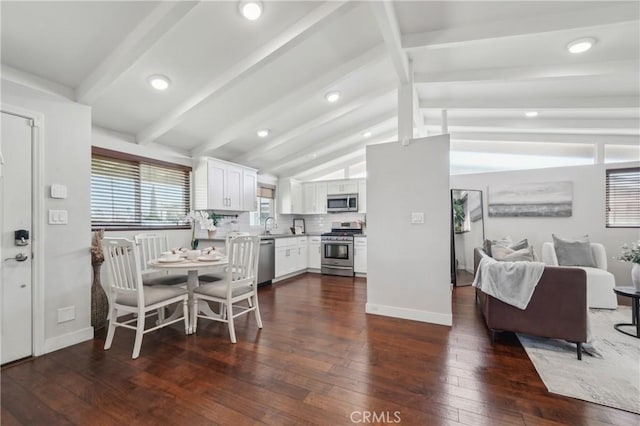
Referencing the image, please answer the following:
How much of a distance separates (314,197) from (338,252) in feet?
5.10

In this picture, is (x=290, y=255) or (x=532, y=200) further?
(x=290, y=255)

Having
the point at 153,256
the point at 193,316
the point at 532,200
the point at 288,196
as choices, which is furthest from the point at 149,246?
the point at 532,200

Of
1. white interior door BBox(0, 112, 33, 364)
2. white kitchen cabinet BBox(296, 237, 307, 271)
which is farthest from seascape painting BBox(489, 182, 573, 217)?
white interior door BBox(0, 112, 33, 364)

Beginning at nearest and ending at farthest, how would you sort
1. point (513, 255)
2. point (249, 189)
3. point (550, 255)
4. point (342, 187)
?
point (513, 255), point (550, 255), point (249, 189), point (342, 187)

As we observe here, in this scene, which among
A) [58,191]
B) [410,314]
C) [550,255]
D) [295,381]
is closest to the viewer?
[295,381]

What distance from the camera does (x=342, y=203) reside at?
6.33 metres

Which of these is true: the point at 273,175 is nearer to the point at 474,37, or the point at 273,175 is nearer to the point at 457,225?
the point at 457,225

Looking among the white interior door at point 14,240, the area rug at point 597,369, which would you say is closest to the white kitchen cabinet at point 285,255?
the white interior door at point 14,240

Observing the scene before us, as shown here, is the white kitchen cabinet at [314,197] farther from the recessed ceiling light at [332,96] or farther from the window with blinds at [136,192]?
the window with blinds at [136,192]

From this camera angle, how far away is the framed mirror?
16.7ft

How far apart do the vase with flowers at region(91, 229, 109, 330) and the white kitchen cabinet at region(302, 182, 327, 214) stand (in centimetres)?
427

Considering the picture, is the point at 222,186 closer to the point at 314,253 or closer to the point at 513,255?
the point at 314,253

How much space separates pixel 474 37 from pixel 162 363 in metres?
4.09

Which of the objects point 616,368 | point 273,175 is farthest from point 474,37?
point 273,175
